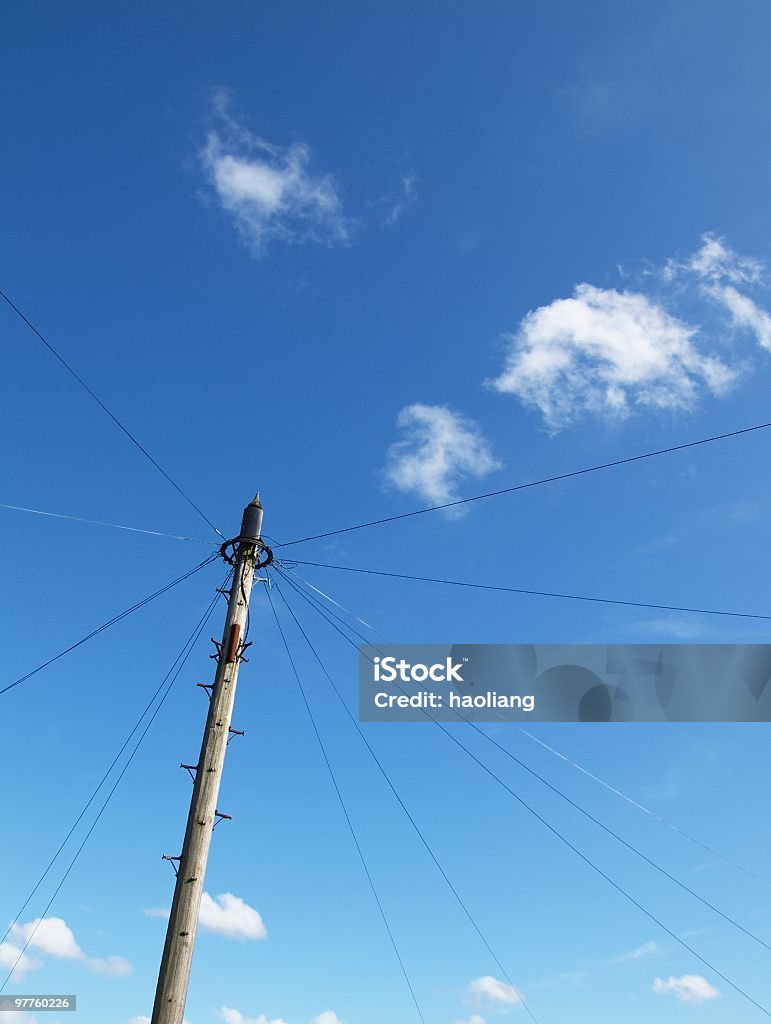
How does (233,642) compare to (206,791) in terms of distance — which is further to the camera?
(233,642)

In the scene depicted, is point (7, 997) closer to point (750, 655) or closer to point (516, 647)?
point (516, 647)

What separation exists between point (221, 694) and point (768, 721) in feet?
38.3

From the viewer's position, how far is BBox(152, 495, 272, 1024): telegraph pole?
861 cm

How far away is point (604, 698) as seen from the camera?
15906 millimetres

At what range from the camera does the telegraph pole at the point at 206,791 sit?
8.61 metres

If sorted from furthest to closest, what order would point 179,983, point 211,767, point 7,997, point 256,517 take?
point 7,997, point 256,517, point 211,767, point 179,983

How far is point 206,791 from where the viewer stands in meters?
9.73

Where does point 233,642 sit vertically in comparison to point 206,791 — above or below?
above

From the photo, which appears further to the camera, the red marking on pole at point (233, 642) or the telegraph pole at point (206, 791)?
the red marking on pole at point (233, 642)

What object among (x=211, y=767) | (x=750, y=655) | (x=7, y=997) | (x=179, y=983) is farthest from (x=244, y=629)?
(x=7, y=997)

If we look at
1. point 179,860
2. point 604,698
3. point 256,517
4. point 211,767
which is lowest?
point 179,860

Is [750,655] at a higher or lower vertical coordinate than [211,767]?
higher

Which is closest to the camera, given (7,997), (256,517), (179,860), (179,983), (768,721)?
(179,983)

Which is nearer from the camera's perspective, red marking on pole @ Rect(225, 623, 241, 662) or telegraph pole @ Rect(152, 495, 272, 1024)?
telegraph pole @ Rect(152, 495, 272, 1024)
